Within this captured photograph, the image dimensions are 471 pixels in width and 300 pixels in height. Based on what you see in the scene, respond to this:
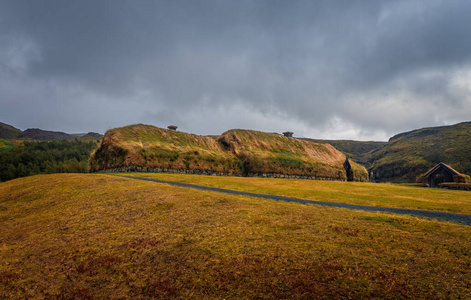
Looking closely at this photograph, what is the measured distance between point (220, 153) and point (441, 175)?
53.3 metres

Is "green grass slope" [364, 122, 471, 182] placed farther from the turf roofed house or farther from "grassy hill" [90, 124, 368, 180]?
"grassy hill" [90, 124, 368, 180]

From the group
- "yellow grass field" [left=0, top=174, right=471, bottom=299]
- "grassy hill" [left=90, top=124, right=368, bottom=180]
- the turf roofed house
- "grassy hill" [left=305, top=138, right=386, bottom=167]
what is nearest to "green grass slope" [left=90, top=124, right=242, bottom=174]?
"grassy hill" [left=90, top=124, right=368, bottom=180]

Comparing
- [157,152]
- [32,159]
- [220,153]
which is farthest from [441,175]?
[32,159]

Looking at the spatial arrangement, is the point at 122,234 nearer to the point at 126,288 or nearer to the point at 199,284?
the point at 126,288

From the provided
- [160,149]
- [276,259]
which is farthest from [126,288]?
[160,149]

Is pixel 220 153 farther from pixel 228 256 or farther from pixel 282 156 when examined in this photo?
pixel 228 256

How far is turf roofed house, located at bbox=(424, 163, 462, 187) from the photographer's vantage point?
52.2 metres

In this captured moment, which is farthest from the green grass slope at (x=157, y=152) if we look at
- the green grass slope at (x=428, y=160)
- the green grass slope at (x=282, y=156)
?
the green grass slope at (x=428, y=160)

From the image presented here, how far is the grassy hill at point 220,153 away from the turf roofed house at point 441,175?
16.0 meters

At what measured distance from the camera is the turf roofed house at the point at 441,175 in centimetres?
5222

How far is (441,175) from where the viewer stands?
180ft

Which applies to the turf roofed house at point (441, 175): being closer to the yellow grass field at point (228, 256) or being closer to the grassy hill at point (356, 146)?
the yellow grass field at point (228, 256)

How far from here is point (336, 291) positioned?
4.86 metres

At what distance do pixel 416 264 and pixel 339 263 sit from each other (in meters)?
1.93
